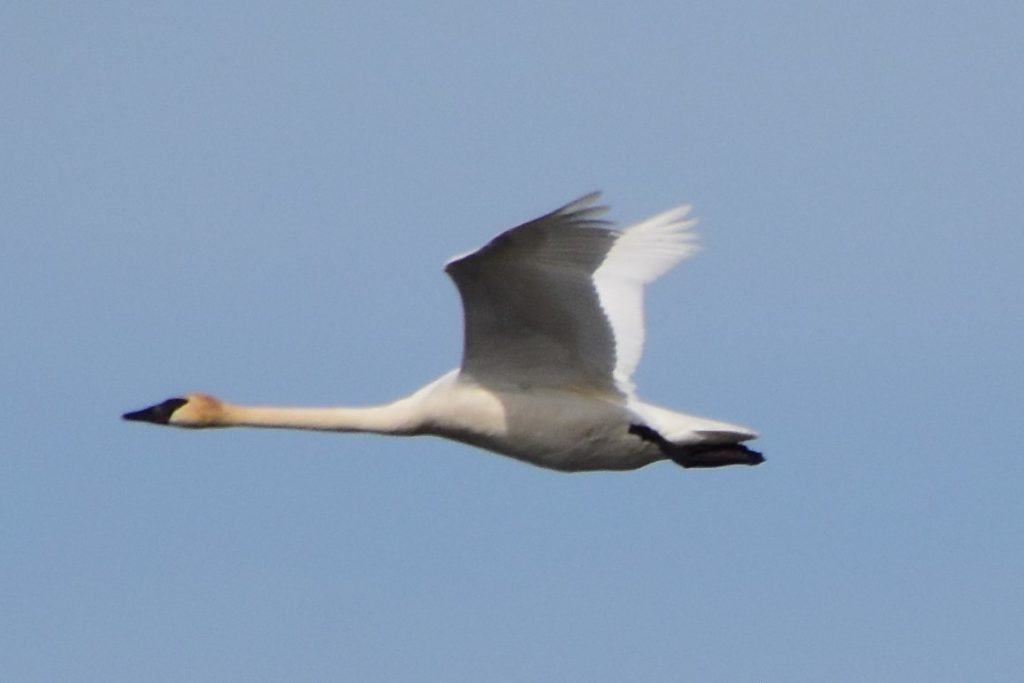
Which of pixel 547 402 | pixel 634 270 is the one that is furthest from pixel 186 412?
pixel 634 270

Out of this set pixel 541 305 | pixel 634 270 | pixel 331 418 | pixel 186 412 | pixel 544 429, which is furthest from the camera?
pixel 634 270

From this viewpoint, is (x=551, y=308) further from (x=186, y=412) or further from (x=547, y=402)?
(x=186, y=412)

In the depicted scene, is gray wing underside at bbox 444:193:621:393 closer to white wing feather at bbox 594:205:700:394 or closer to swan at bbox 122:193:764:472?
A: swan at bbox 122:193:764:472

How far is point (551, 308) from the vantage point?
15844 mm

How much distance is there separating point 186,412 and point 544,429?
2.94 m

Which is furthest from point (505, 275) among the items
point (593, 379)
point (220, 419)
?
point (220, 419)

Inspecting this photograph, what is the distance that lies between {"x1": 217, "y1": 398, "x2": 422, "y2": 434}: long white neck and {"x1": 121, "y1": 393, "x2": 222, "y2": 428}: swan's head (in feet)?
0.24

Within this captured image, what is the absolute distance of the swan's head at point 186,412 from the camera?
56.6ft

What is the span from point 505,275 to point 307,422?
223 cm

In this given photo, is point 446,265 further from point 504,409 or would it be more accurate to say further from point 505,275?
point 504,409

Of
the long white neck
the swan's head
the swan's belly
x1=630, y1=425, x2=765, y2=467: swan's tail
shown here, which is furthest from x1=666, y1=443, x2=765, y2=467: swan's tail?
the swan's head

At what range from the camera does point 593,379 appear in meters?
16.5

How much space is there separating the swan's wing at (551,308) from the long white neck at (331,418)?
57cm

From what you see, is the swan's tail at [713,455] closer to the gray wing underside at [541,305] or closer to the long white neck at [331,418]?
the gray wing underside at [541,305]
